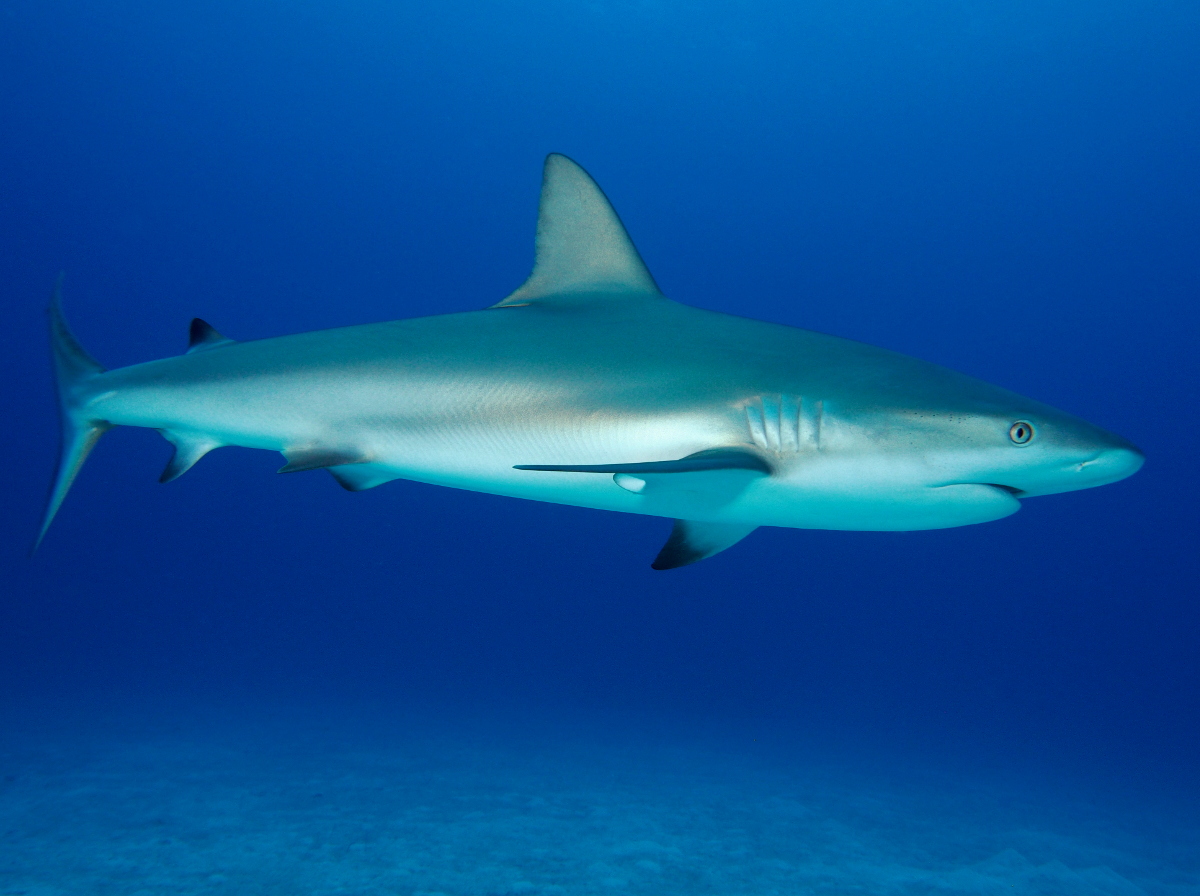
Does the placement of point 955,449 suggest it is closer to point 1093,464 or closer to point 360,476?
point 1093,464

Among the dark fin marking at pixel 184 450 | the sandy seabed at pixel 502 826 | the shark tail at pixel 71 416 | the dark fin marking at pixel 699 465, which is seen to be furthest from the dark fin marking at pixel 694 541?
the shark tail at pixel 71 416

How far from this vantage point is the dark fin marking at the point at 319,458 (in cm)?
264

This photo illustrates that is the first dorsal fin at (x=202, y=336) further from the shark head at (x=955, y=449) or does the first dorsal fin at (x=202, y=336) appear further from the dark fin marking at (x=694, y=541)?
the shark head at (x=955, y=449)

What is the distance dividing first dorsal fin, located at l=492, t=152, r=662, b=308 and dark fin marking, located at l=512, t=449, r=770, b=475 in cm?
114

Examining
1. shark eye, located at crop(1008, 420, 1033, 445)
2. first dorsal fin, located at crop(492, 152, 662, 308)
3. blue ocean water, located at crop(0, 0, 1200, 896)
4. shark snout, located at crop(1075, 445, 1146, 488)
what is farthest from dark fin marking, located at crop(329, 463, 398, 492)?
blue ocean water, located at crop(0, 0, 1200, 896)

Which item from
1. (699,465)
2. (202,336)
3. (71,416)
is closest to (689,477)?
(699,465)

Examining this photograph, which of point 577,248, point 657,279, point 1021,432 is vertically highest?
point 657,279

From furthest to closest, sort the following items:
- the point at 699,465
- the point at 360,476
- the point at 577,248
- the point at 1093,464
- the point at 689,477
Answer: the point at 577,248 < the point at 360,476 < the point at 689,477 < the point at 699,465 < the point at 1093,464

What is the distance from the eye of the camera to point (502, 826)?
544cm

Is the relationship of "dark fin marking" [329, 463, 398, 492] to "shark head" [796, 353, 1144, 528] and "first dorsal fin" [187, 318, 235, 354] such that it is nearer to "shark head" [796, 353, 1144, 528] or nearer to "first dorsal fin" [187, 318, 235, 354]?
"first dorsal fin" [187, 318, 235, 354]

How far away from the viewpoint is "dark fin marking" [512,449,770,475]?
1851mm

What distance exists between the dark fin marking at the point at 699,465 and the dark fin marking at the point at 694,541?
2.09 ft

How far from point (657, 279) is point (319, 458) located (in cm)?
2651

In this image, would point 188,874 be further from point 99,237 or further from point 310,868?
point 99,237
